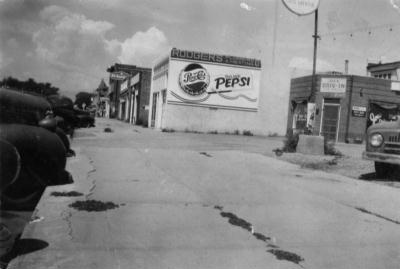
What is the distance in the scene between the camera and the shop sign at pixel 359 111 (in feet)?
96.9

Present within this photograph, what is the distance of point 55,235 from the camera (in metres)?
4.71

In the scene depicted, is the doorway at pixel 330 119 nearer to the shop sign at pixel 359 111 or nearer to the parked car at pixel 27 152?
the shop sign at pixel 359 111

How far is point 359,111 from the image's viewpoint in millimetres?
29672

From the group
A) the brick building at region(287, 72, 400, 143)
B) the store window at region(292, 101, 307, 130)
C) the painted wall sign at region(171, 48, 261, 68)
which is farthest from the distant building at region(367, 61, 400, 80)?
the painted wall sign at region(171, 48, 261, 68)

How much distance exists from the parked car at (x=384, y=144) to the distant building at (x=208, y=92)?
1913 cm

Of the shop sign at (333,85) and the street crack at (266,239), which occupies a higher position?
the shop sign at (333,85)

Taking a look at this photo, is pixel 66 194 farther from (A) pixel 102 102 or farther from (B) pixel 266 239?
(A) pixel 102 102

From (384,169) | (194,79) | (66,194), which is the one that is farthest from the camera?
(194,79)

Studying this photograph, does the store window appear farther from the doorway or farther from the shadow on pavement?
the shadow on pavement

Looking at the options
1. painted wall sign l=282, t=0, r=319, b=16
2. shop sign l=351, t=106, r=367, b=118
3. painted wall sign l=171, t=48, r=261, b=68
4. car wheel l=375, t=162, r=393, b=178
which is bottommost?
car wheel l=375, t=162, r=393, b=178

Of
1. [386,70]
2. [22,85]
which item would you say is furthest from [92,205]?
[386,70]

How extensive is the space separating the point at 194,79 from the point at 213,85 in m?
1.28

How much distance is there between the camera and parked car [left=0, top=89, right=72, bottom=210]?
18.4 feet

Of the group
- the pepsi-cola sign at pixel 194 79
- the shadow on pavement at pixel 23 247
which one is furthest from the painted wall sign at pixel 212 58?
the shadow on pavement at pixel 23 247
